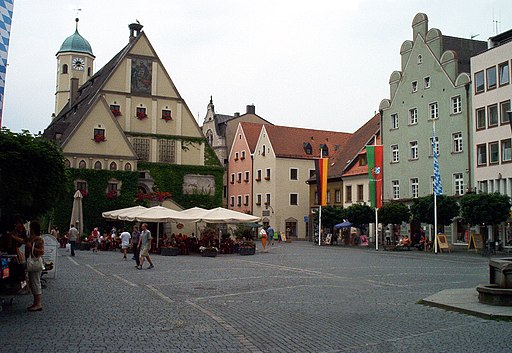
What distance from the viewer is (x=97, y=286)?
1755cm

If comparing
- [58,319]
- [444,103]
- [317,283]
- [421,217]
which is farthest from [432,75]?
[58,319]

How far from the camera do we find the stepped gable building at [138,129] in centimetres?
5162

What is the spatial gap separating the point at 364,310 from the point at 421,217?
29.5 m

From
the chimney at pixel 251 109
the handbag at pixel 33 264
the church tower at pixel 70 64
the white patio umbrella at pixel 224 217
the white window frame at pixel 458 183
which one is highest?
the church tower at pixel 70 64

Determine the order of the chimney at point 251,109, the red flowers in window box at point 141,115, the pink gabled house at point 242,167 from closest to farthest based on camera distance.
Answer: the red flowers in window box at point 141,115 < the pink gabled house at point 242,167 < the chimney at point 251,109

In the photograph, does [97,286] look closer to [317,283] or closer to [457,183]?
A: [317,283]

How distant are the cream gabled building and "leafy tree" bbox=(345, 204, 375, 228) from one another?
15527 mm

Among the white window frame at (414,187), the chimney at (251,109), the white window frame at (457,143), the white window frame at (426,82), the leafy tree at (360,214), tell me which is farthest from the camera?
the chimney at (251,109)

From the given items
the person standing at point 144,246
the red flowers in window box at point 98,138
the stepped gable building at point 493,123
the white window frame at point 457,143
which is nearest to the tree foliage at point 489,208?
the stepped gable building at point 493,123

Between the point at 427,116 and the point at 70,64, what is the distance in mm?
68341

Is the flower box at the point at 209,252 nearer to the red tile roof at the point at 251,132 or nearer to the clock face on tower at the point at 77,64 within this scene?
the red tile roof at the point at 251,132

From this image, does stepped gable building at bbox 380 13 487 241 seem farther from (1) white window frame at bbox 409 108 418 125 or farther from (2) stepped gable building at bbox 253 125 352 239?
(2) stepped gable building at bbox 253 125 352 239

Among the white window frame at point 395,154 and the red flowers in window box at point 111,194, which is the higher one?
the white window frame at point 395,154

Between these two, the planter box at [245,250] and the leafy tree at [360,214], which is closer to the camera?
the planter box at [245,250]
